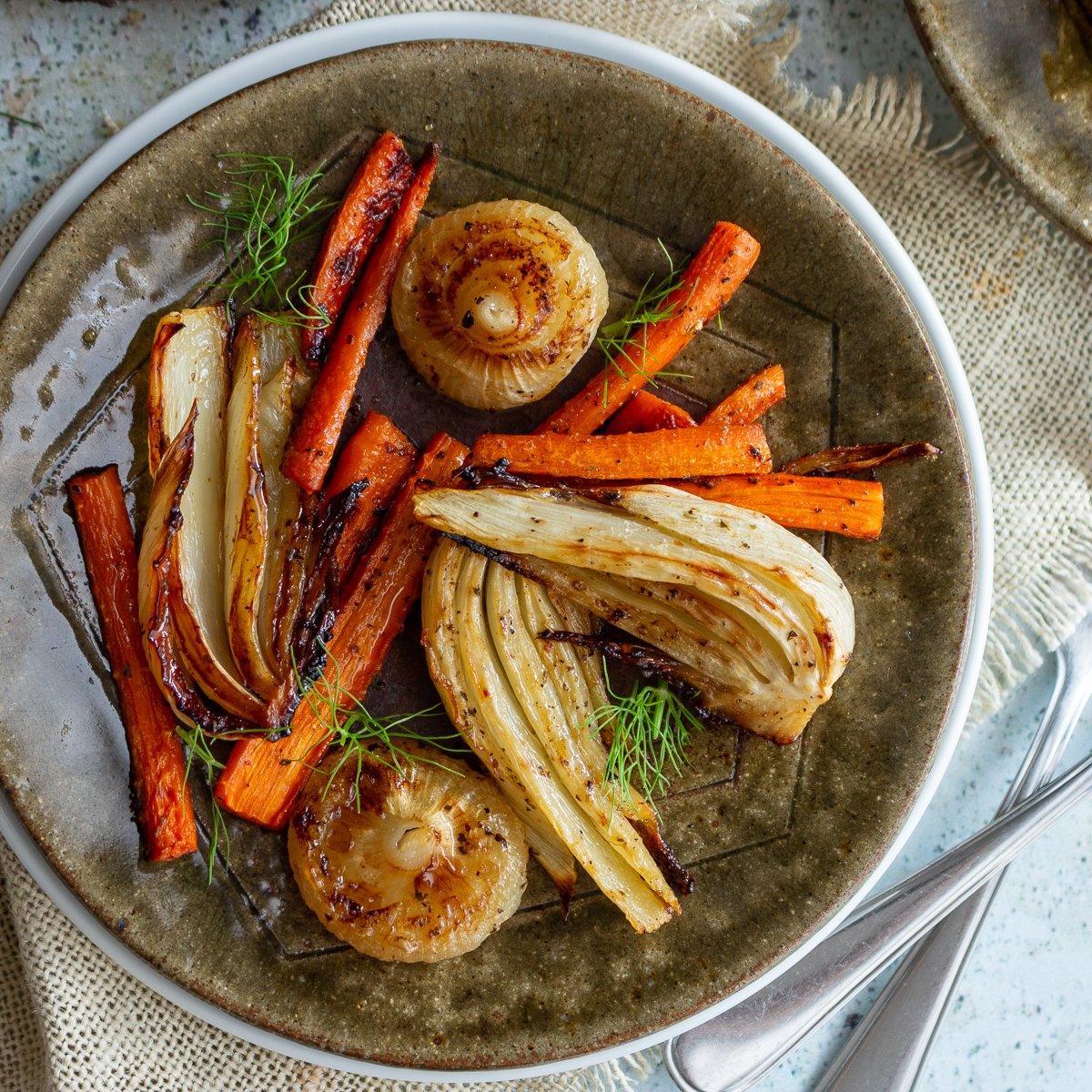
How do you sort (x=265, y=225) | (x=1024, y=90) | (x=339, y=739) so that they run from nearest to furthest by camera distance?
(x=265, y=225) → (x=339, y=739) → (x=1024, y=90)

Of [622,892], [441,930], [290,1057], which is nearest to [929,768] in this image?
[622,892]

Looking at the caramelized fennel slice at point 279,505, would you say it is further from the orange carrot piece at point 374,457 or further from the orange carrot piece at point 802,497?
the orange carrot piece at point 802,497

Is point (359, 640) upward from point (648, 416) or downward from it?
downward

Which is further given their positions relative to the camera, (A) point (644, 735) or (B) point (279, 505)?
(A) point (644, 735)

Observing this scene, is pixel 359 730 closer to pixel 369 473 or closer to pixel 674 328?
pixel 369 473

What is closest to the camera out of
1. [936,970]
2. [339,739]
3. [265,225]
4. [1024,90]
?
[265,225]

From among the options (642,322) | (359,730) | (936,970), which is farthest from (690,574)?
(936,970)

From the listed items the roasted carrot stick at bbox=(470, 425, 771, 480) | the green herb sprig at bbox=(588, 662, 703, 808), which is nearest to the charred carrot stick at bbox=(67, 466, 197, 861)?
the roasted carrot stick at bbox=(470, 425, 771, 480)

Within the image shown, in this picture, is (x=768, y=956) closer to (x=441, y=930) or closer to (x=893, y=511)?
(x=441, y=930)
